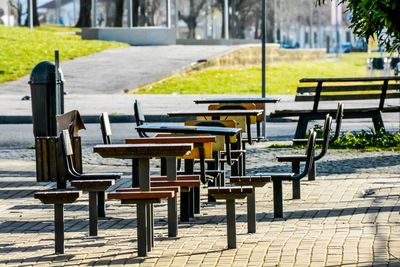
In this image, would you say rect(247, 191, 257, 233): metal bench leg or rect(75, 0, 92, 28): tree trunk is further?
rect(75, 0, 92, 28): tree trunk

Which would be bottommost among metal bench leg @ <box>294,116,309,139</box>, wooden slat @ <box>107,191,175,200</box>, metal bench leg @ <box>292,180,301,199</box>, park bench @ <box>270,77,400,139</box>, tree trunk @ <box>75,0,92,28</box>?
metal bench leg @ <box>292,180,301,199</box>

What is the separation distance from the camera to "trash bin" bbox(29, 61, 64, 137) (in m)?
16.7

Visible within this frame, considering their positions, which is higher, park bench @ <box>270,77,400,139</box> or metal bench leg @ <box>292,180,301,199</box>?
park bench @ <box>270,77,400,139</box>

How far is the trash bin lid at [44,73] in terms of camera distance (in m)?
16.7

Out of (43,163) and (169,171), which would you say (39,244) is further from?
(43,163)

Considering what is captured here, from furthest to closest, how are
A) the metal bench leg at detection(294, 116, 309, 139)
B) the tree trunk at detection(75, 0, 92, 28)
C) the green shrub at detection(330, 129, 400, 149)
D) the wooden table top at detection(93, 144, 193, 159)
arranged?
the tree trunk at detection(75, 0, 92, 28)
the metal bench leg at detection(294, 116, 309, 139)
the green shrub at detection(330, 129, 400, 149)
the wooden table top at detection(93, 144, 193, 159)

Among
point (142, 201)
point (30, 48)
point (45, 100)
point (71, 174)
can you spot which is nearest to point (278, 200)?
point (71, 174)

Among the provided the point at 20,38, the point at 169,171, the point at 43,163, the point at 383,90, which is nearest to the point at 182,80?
the point at 20,38

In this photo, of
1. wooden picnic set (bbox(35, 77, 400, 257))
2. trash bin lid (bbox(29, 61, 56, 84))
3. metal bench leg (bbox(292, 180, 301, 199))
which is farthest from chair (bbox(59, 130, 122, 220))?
trash bin lid (bbox(29, 61, 56, 84))

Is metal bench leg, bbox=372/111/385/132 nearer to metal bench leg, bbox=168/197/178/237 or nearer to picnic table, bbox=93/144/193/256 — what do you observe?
metal bench leg, bbox=168/197/178/237

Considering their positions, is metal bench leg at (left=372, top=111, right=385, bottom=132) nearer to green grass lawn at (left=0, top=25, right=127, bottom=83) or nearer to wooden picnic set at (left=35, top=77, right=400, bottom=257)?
wooden picnic set at (left=35, top=77, right=400, bottom=257)

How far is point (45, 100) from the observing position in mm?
16719

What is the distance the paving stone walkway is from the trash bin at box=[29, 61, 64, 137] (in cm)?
73

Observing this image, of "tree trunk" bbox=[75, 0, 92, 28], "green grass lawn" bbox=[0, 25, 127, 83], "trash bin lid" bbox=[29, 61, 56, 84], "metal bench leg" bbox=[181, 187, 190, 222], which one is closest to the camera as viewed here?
"metal bench leg" bbox=[181, 187, 190, 222]
